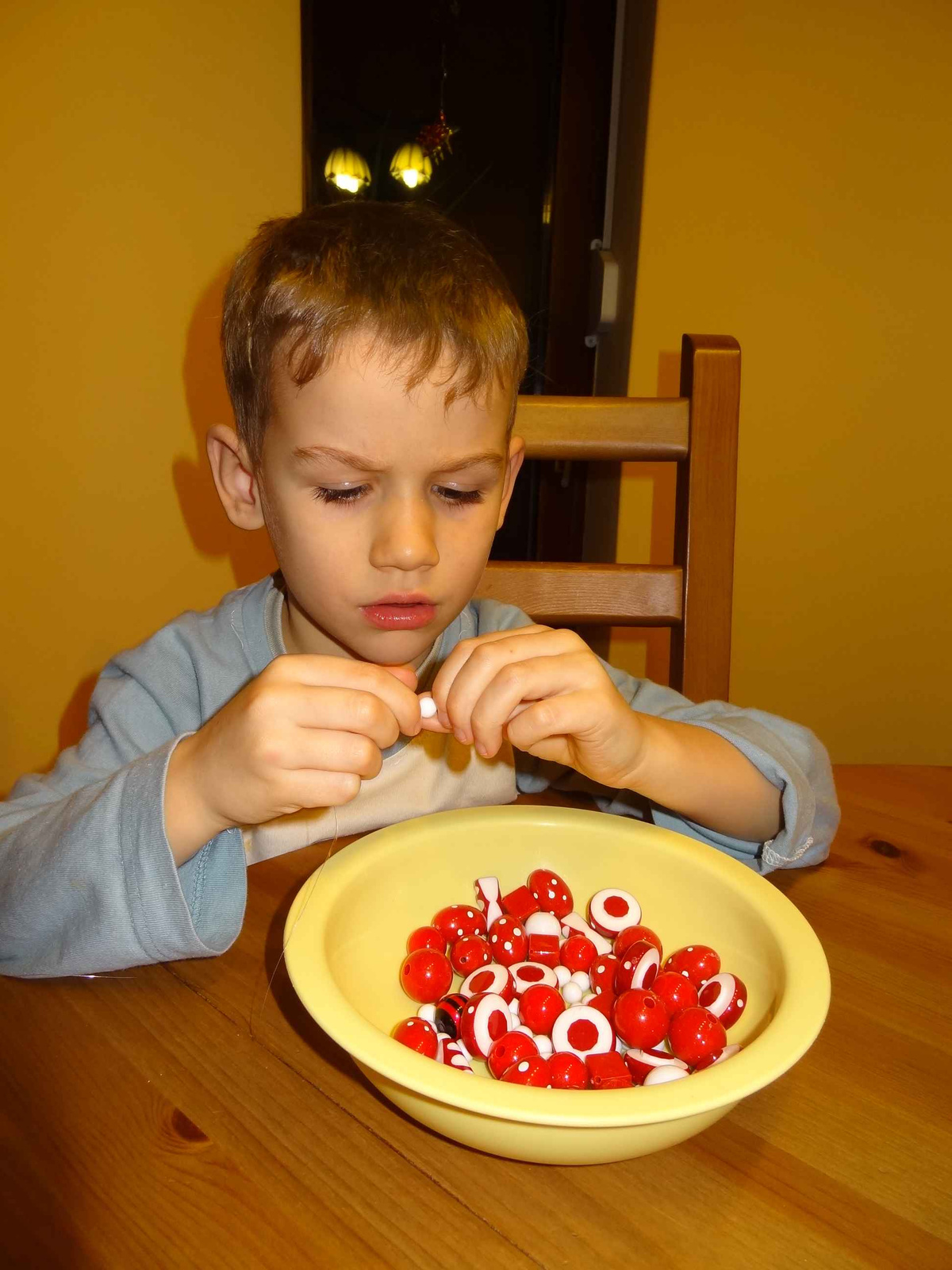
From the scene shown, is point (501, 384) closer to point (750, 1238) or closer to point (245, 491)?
point (245, 491)

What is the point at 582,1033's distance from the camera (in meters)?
0.57

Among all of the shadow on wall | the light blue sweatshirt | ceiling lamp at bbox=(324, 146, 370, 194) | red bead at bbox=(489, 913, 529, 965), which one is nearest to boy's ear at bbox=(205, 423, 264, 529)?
the light blue sweatshirt

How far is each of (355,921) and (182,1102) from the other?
152 millimetres

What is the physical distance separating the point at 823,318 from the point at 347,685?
6.45 ft

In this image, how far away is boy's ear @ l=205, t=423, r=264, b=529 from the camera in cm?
87

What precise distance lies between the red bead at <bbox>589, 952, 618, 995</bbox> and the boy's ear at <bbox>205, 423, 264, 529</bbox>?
0.50 metres

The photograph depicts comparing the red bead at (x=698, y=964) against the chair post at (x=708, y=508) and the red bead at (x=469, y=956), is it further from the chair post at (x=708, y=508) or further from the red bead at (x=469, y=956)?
the chair post at (x=708, y=508)

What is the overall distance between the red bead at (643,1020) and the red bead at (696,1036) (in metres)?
0.01

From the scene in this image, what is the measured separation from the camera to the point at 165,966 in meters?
0.61

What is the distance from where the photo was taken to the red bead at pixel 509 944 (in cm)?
65

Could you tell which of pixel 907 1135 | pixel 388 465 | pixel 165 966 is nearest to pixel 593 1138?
pixel 907 1135

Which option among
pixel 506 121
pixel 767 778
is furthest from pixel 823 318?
pixel 767 778

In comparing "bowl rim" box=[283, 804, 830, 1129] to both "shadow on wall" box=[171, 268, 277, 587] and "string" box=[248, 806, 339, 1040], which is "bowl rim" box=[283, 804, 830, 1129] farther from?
"shadow on wall" box=[171, 268, 277, 587]

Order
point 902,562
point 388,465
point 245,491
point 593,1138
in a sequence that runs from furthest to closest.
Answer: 1. point 902,562
2. point 245,491
3. point 388,465
4. point 593,1138
